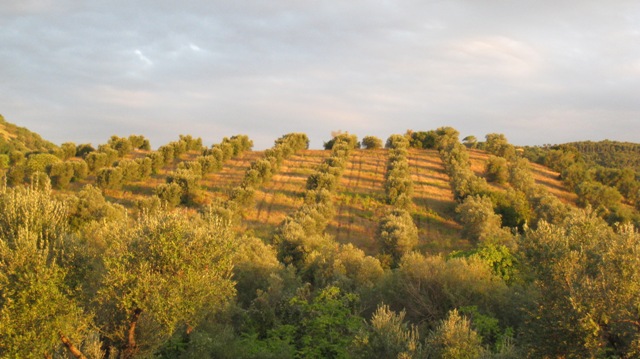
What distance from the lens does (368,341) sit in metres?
21.1

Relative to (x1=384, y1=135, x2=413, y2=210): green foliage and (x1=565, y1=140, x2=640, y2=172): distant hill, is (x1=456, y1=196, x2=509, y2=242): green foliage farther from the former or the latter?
(x1=565, y1=140, x2=640, y2=172): distant hill

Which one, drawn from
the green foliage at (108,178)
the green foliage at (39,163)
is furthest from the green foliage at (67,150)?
the green foliage at (108,178)

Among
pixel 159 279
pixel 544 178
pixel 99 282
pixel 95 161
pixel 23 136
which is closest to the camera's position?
pixel 159 279

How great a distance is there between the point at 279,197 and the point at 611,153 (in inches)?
4325

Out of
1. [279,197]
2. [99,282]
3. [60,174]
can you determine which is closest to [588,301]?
[99,282]

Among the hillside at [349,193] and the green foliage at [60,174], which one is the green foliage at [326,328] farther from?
the green foliage at [60,174]

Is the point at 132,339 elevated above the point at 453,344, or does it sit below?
below

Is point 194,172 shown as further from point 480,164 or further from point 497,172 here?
point 480,164

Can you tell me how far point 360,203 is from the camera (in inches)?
2766

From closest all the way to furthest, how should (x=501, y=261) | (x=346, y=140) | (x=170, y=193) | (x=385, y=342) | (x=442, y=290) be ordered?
(x=385, y=342) → (x=442, y=290) → (x=501, y=261) → (x=170, y=193) → (x=346, y=140)

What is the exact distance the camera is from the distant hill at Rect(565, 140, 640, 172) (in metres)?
122

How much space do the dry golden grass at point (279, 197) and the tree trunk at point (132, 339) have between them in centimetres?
3476

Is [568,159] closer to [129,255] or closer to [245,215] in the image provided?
[245,215]

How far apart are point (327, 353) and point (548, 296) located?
14317 mm
